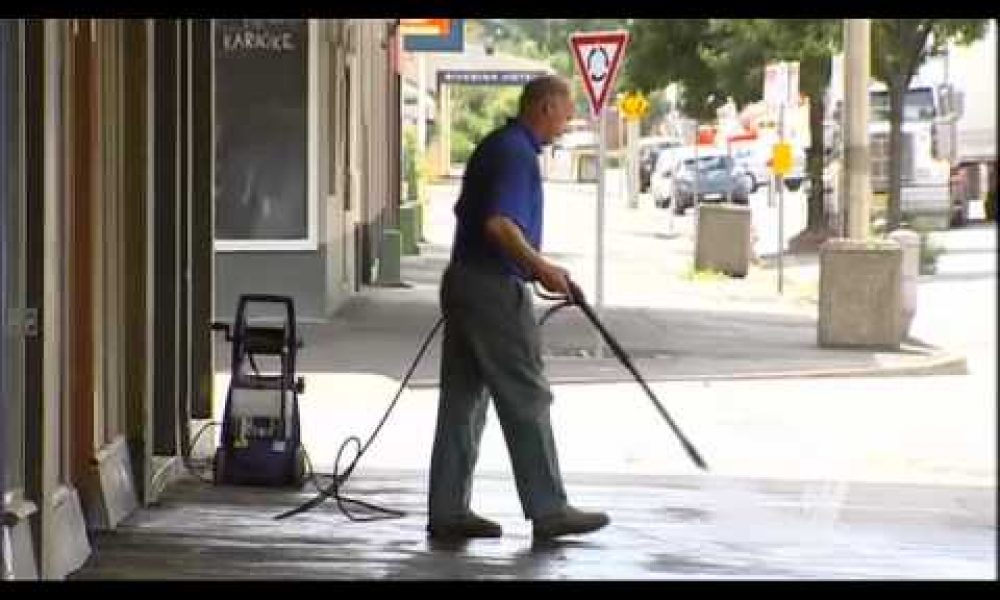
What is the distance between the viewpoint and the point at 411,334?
17.2m

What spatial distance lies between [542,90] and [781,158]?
1835cm

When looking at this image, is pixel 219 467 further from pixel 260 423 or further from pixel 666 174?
pixel 666 174

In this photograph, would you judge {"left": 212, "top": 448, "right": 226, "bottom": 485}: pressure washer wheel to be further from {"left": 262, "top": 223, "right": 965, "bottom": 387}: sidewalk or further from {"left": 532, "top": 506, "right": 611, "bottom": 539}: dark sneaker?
{"left": 262, "top": 223, "right": 965, "bottom": 387}: sidewalk

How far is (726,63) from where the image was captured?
3356 centimetres

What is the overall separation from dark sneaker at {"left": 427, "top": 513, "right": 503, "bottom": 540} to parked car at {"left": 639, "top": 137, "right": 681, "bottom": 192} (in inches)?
2146

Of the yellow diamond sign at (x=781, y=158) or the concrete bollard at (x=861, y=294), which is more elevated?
the yellow diamond sign at (x=781, y=158)

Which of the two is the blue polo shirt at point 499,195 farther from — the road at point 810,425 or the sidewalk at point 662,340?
the sidewalk at point 662,340

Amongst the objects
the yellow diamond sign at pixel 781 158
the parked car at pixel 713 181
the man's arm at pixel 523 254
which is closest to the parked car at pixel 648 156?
the parked car at pixel 713 181

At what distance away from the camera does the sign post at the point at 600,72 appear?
15.6 meters

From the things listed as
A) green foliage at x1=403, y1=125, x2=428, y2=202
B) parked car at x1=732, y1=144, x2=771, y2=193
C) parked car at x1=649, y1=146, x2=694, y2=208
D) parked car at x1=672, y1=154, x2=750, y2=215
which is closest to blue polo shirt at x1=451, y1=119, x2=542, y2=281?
green foliage at x1=403, y1=125, x2=428, y2=202

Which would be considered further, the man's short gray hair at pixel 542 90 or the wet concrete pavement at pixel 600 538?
the man's short gray hair at pixel 542 90

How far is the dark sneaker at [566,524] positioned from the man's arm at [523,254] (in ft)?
2.92

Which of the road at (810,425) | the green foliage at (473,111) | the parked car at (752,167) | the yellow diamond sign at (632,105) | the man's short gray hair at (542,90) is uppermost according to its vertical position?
the green foliage at (473,111)
